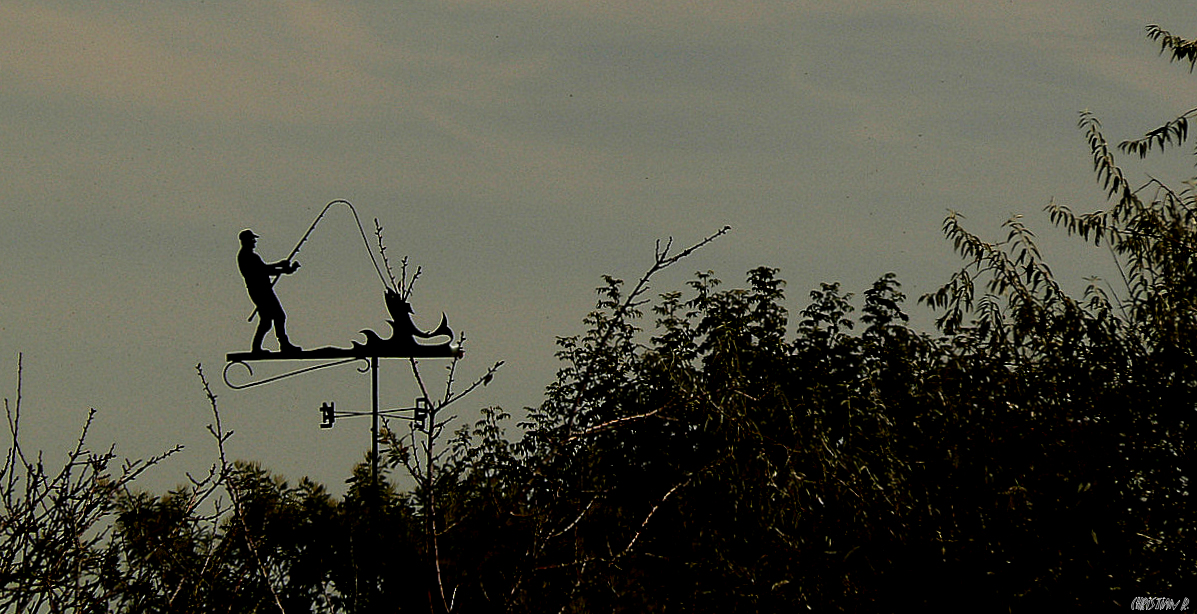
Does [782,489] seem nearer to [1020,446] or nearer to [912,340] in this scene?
[1020,446]

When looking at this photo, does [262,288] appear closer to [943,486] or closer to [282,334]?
[282,334]

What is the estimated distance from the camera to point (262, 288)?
3672 millimetres

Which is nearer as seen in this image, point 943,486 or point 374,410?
point 374,410

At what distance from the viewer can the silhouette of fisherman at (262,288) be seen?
367cm

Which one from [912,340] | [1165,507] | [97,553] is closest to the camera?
[97,553]

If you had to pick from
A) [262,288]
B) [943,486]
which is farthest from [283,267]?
[943,486]

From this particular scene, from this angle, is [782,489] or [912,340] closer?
[782,489]

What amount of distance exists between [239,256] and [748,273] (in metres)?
9.65

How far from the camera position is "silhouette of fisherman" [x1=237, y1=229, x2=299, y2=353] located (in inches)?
145

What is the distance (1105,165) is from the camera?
5293 millimetres

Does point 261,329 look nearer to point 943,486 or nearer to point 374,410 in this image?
point 374,410

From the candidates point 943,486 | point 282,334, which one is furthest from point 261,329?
point 943,486

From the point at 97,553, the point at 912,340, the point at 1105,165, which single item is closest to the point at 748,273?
the point at 912,340

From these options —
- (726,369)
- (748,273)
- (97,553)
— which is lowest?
(97,553)
